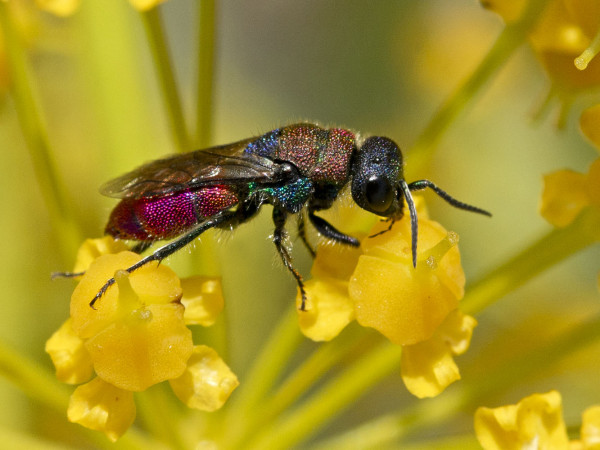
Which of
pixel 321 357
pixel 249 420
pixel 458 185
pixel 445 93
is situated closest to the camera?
pixel 321 357

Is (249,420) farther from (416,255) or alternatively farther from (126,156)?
(126,156)

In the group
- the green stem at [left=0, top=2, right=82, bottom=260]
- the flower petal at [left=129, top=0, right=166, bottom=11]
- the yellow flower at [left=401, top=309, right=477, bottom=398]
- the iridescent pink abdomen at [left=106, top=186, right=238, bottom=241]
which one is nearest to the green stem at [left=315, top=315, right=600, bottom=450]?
the yellow flower at [left=401, top=309, right=477, bottom=398]

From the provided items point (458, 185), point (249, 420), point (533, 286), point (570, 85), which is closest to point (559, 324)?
point (533, 286)

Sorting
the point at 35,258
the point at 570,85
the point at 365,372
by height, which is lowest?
the point at 35,258

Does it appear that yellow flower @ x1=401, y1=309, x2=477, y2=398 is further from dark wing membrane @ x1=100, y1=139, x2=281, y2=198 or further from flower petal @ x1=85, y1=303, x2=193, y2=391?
dark wing membrane @ x1=100, y1=139, x2=281, y2=198

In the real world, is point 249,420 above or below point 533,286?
above

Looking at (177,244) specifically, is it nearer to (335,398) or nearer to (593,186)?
(335,398)

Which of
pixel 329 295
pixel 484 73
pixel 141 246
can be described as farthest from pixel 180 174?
pixel 484 73
